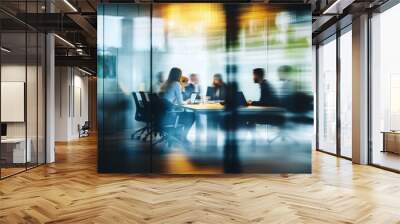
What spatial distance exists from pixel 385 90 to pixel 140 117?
503 cm

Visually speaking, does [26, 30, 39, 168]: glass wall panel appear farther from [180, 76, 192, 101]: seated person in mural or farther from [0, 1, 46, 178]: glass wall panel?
[180, 76, 192, 101]: seated person in mural

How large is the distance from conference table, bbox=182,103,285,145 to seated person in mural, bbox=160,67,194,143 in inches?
4.9

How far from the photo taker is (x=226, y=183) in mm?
5852

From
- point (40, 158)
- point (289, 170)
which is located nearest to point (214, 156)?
point (289, 170)

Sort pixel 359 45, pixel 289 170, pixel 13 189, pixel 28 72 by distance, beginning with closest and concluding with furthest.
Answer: pixel 13 189
pixel 289 170
pixel 28 72
pixel 359 45

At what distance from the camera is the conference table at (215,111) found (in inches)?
254

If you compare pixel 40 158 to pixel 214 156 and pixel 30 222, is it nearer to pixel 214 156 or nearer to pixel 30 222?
pixel 214 156

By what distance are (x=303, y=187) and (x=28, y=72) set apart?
5719 mm

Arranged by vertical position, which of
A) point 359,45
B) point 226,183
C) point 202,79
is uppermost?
point 359,45

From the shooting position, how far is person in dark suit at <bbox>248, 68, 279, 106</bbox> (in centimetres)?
644

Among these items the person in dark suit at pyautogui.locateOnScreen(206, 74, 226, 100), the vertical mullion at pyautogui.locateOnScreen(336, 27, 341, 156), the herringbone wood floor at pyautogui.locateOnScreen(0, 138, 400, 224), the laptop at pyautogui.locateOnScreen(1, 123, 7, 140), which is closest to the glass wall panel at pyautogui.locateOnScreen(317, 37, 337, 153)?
the vertical mullion at pyautogui.locateOnScreen(336, 27, 341, 156)

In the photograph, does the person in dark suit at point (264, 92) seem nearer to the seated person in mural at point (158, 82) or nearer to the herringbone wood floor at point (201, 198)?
the herringbone wood floor at point (201, 198)

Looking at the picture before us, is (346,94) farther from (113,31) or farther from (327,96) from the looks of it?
(113,31)

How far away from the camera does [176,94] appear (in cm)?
648
